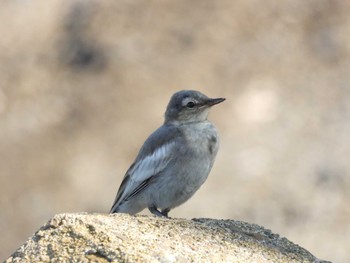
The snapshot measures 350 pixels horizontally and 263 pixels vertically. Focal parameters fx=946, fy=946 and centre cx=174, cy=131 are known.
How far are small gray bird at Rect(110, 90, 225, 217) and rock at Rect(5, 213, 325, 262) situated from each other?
6.12ft

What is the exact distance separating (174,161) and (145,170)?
30 cm

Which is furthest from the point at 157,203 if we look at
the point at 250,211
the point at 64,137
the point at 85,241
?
the point at 64,137

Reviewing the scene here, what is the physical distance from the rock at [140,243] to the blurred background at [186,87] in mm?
5243

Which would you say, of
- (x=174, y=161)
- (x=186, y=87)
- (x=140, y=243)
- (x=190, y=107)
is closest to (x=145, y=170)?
(x=174, y=161)

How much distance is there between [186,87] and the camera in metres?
13.2

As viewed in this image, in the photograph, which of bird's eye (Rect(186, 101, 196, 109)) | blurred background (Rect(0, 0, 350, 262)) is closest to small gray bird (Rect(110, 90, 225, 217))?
bird's eye (Rect(186, 101, 196, 109))

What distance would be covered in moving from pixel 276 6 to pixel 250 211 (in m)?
4.61

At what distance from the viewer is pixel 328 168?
11.7 m

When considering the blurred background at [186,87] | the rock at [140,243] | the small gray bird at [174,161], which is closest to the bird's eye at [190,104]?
the small gray bird at [174,161]

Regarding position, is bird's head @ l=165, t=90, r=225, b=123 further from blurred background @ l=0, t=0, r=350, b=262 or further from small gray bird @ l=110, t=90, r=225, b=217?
blurred background @ l=0, t=0, r=350, b=262

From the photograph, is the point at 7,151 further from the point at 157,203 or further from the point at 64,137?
the point at 157,203

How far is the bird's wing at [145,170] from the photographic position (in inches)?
303

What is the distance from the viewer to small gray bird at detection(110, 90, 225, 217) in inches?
A: 298

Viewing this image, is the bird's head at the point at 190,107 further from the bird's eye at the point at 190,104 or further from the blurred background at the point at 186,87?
the blurred background at the point at 186,87
